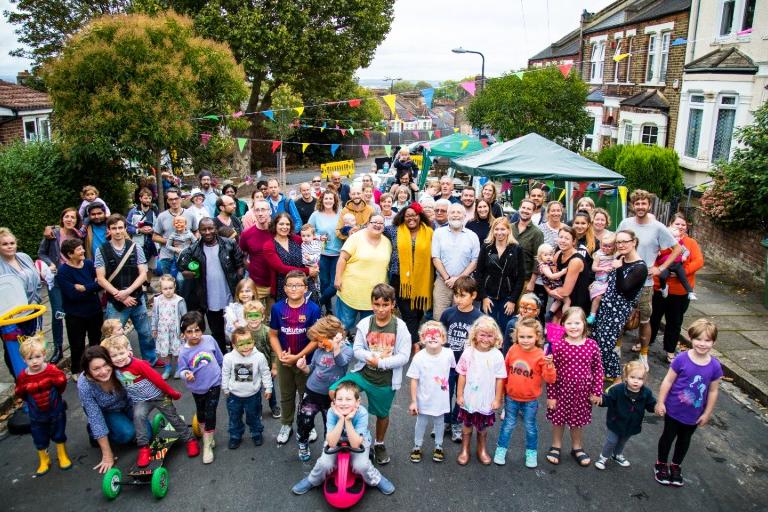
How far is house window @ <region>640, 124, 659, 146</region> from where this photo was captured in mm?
19233

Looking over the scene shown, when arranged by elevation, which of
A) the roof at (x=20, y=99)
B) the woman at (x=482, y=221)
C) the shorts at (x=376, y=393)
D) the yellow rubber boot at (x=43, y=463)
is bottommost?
the yellow rubber boot at (x=43, y=463)

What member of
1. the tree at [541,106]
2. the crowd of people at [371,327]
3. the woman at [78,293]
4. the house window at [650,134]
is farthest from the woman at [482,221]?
the house window at [650,134]

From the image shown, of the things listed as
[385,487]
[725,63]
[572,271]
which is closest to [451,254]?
[572,271]

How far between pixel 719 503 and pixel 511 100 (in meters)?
16.5

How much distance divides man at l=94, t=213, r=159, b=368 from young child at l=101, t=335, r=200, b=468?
1.59m

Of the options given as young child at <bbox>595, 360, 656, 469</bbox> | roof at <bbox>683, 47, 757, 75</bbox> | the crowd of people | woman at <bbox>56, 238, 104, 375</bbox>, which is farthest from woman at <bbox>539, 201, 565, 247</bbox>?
roof at <bbox>683, 47, 757, 75</bbox>

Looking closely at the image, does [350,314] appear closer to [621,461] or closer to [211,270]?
[211,270]

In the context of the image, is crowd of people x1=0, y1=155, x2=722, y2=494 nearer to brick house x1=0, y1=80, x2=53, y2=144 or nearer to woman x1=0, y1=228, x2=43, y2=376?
woman x1=0, y1=228, x2=43, y2=376

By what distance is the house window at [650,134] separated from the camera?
1923 centimetres

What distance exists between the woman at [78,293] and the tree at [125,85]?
397cm

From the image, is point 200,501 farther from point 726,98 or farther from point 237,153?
point 237,153

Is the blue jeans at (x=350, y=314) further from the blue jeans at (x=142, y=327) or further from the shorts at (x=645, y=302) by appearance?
the shorts at (x=645, y=302)

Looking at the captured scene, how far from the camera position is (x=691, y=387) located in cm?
412

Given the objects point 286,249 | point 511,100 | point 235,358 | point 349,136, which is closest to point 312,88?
point 511,100
